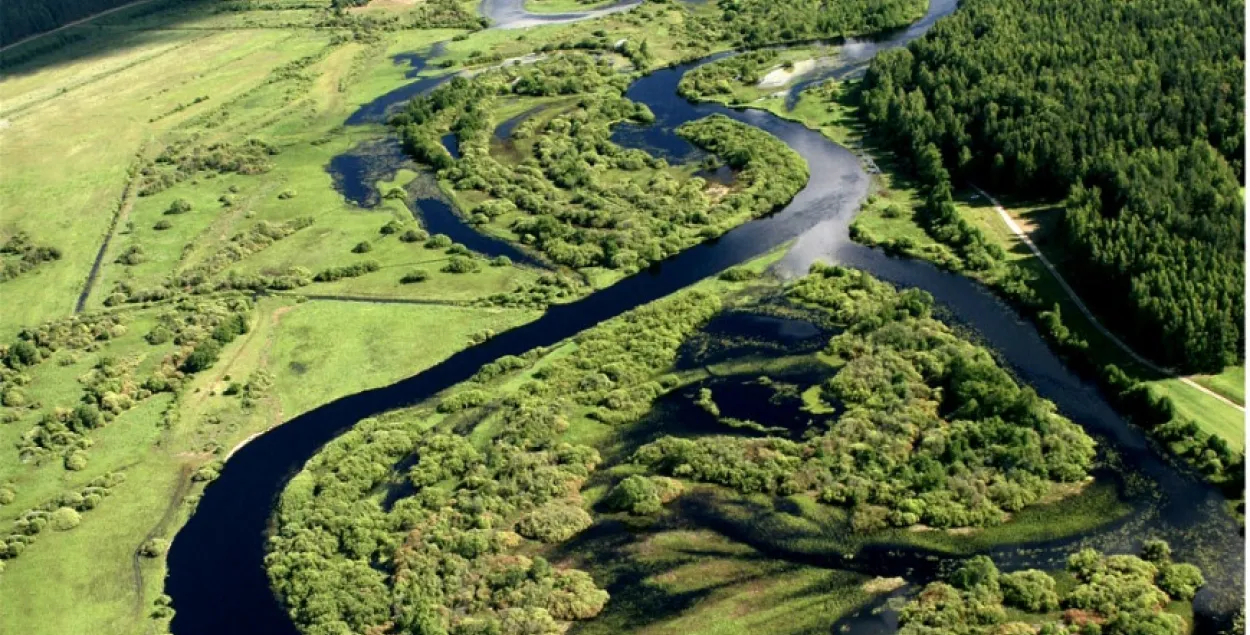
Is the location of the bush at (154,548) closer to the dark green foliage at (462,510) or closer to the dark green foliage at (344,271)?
the dark green foliage at (462,510)

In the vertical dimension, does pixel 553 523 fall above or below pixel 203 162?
below

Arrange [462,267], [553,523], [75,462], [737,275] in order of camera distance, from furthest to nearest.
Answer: [462,267] < [737,275] < [75,462] < [553,523]

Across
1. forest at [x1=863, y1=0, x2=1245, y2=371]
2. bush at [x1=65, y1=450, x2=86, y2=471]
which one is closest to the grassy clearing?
forest at [x1=863, y1=0, x2=1245, y2=371]

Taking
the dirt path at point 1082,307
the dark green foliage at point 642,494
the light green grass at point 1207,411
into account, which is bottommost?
the light green grass at point 1207,411

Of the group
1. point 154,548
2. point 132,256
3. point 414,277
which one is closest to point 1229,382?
point 414,277

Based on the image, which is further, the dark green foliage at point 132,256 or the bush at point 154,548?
the dark green foliage at point 132,256

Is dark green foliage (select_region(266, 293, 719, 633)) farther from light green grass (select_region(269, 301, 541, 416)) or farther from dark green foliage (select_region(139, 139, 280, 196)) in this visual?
dark green foliage (select_region(139, 139, 280, 196))

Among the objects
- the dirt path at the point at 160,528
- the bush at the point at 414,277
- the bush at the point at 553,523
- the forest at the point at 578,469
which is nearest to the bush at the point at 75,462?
the dirt path at the point at 160,528

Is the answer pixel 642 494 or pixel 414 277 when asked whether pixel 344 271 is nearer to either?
pixel 414 277
